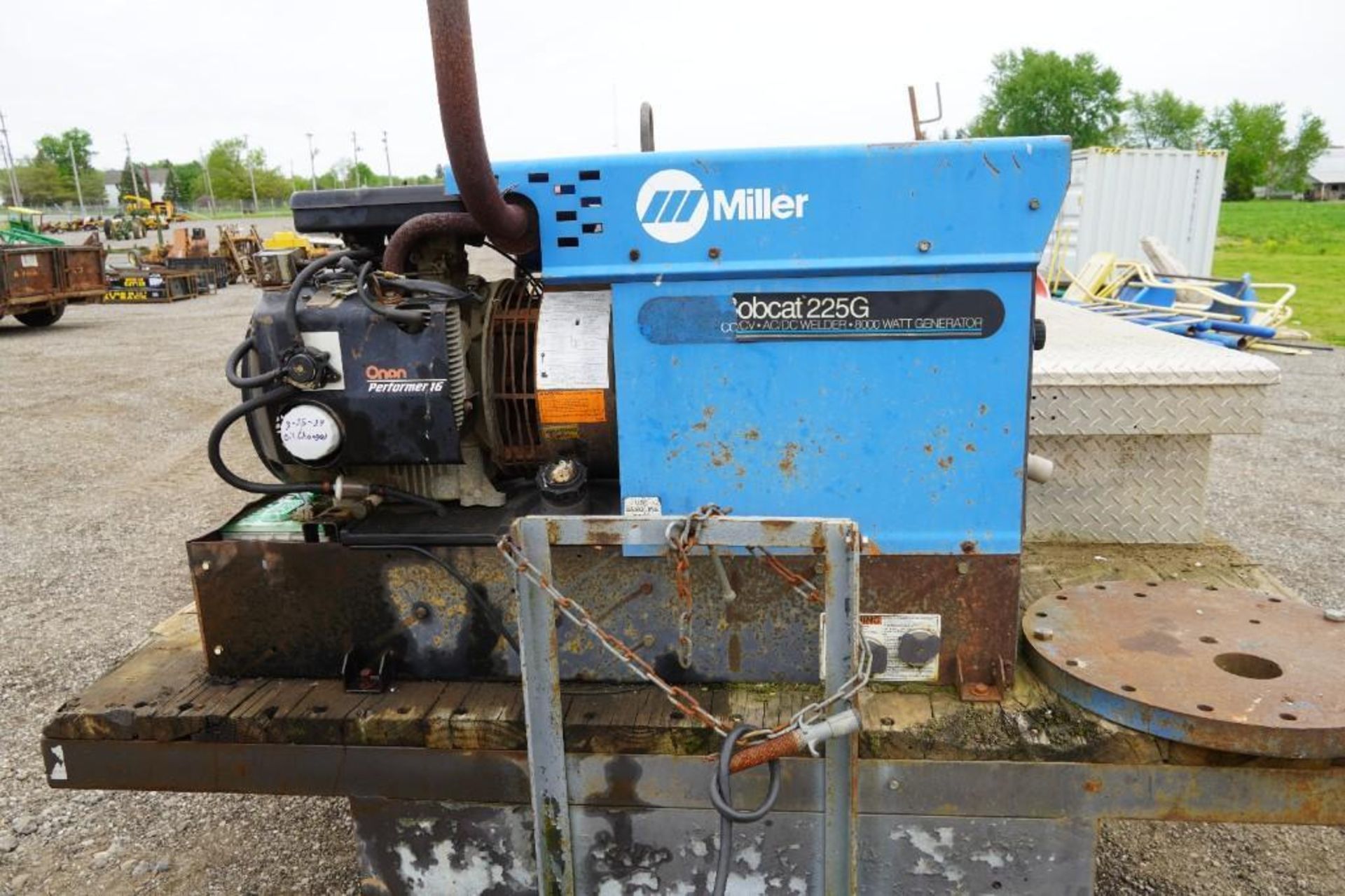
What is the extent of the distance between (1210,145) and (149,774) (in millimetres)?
87958

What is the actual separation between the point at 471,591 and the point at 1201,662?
5.15 feet

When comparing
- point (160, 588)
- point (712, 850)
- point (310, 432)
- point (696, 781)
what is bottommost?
point (160, 588)

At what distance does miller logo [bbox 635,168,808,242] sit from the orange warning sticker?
372 mm

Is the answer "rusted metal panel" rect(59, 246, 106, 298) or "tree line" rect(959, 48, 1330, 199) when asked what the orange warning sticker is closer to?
"rusted metal panel" rect(59, 246, 106, 298)

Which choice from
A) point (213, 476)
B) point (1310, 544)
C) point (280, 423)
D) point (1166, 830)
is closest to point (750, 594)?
point (280, 423)

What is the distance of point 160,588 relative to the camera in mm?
5012

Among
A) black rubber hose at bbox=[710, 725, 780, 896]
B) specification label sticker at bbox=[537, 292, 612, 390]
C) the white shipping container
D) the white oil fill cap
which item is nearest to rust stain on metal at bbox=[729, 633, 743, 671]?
black rubber hose at bbox=[710, 725, 780, 896]

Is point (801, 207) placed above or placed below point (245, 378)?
above

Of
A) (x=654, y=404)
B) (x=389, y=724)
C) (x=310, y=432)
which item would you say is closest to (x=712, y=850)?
(x=389, y=724)

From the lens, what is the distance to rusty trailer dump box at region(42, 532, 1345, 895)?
1899mm

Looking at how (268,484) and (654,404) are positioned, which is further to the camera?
(268,484)

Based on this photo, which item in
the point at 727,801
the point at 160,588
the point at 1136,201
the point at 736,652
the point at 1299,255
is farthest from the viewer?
the point at 1299,255

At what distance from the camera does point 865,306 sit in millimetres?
1931

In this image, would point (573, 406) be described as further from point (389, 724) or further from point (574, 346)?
point (389, 724)
